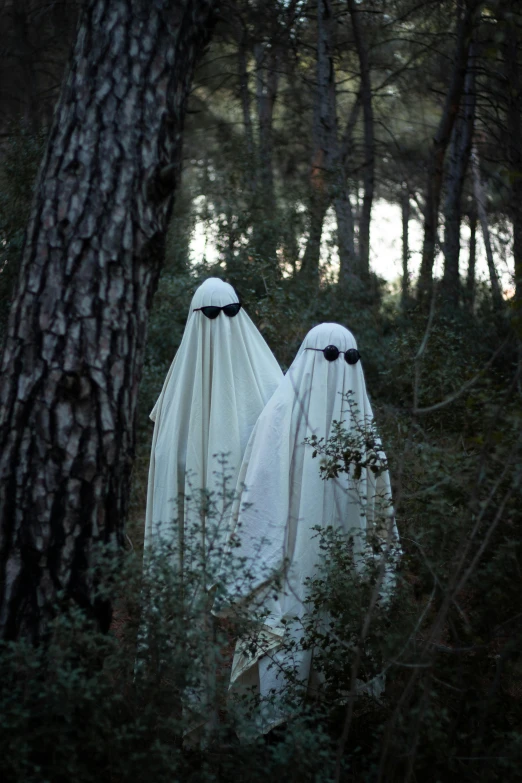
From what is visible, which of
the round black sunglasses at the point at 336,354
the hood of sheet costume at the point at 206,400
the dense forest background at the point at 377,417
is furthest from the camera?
the hood of sheet costume at the point at 206,400

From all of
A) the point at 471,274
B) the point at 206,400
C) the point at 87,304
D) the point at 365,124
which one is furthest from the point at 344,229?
the point at 87,304

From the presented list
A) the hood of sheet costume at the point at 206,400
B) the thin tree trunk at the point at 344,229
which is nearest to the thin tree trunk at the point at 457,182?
the thin tree trunk at the point at 344,229

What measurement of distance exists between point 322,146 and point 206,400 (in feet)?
26.3

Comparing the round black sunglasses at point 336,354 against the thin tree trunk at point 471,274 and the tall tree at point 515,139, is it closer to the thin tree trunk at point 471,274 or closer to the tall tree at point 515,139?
the tall tree at point 515,139

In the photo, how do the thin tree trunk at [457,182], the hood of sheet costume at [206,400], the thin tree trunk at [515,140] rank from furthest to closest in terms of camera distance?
the thin tree trunk at [457,182] < the thin tree trunk at [515,140] < the hood of sheet costume at [206,400]

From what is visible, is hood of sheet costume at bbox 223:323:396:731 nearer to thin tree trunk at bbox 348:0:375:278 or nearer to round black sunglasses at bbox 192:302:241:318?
round black sunglasses at bbox 192:302:241:318

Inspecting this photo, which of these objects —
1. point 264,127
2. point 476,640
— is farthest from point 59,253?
point 264,127

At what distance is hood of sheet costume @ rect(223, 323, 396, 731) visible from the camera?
4.37 meters

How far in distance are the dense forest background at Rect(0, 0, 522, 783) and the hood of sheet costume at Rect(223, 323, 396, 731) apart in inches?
11.2

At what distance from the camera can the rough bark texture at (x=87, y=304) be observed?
131 inches

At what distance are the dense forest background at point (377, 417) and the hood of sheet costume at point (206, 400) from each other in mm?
878

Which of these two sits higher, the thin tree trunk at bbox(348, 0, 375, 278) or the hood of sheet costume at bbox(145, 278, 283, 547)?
the thin tree trunk at bbox(348, 0, 375, 278)

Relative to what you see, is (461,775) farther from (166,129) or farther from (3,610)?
(166,129)

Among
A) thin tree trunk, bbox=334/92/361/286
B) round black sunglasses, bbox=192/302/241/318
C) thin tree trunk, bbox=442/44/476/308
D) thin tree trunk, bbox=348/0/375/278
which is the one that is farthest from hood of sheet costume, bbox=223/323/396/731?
thin tree trunk, bbox=442/44/476/308
